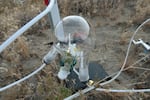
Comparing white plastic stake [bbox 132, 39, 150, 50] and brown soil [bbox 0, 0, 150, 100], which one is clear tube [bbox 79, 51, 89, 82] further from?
white plastic stake [bbox 132, 39, 150, 50]

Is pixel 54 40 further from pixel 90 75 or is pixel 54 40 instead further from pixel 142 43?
pixel 142 43

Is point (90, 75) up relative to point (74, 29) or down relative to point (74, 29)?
down

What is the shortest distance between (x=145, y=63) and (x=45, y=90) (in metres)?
0.80

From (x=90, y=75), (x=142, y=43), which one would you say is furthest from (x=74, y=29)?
(x=142, y=43)

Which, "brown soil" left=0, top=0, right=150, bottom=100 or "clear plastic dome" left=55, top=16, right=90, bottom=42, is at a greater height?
"clear plastic dome" left=55, top=16, right=90, bottom=42

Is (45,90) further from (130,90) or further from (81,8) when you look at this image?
(81,8)

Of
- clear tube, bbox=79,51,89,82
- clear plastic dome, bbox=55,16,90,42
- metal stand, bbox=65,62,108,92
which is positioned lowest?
metal stand, bbox=65,62,108,92

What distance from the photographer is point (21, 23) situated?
2756 millimetres

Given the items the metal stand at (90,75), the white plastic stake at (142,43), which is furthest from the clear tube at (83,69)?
the white plastic stake at (142,43)

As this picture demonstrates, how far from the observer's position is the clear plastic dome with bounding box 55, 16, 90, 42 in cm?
175

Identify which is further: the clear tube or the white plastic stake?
the white plastic stake

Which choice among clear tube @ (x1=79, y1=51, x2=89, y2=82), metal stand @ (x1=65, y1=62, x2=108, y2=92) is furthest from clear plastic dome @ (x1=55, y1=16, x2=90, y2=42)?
metal stand @ (x1=65, y1=62, x2=108, y2=92)

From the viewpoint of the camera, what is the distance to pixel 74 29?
1.76 m

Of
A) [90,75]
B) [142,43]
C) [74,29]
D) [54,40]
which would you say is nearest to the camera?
[74,29]
